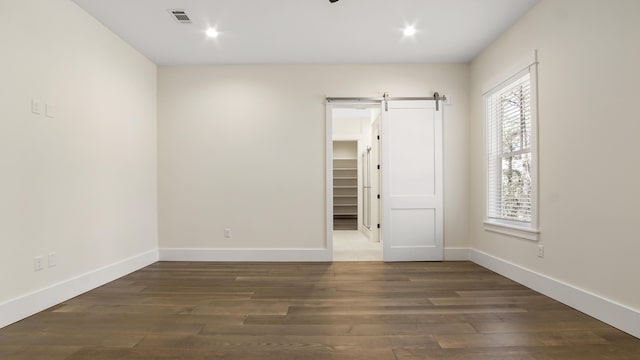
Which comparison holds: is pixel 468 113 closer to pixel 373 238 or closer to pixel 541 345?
pixel 373 238

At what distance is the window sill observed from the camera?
3.30m

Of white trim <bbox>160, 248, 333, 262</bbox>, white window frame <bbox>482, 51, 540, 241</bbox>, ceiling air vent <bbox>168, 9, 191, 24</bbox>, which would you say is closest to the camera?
white window frame <bbox>482, 51, 540, 241</bbox>

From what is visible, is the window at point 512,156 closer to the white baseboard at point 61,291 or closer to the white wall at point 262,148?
the white wall at point 262,148

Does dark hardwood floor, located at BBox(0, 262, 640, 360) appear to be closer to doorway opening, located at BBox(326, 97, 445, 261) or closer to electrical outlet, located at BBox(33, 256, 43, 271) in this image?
electrical outlet, located at BBox(33, 256, 43, 271)

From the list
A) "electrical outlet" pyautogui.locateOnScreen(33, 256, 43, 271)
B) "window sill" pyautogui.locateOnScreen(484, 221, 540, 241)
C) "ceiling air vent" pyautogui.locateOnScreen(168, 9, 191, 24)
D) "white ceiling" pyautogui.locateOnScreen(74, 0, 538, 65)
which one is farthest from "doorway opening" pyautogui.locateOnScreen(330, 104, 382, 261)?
"electrical outlet" pyautogui.locateOnScreen(33, 256, 43, 271)

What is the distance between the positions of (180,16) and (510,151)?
3903mm

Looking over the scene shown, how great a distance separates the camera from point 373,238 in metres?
6.58

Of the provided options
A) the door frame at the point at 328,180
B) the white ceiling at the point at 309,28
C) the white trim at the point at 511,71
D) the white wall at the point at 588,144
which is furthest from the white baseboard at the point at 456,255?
the white ceiling at the point at 309,28

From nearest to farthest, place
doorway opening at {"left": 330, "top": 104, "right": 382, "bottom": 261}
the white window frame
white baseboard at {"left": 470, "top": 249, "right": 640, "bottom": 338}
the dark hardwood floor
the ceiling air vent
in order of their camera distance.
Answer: the dark hardwood floor → white baseboard at {"left": 470, "top": 249, "right": 640, "bottom": 338} → the white window frame → the ceiling air vent → doorway opening at {"left": 330, "top": 104, "right": 382, "bottom": 261}

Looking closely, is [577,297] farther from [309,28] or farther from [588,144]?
[309,28]

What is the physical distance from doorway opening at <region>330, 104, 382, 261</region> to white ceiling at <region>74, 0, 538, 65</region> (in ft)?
3.01

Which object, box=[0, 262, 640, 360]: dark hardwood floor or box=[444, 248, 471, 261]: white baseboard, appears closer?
box=[0, 262, 640, 360]: dark hardwood floor

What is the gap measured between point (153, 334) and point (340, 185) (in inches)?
336

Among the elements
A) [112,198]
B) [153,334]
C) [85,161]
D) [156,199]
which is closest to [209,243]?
[156,199]
